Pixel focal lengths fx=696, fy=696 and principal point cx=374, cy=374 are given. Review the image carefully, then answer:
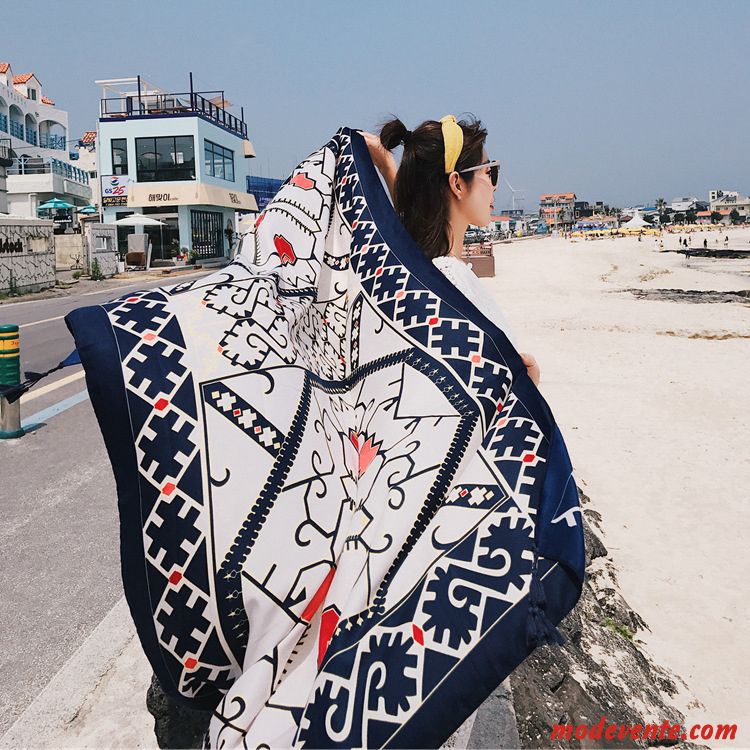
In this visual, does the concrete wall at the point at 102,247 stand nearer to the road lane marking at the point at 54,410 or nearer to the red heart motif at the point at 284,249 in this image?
the road lane marking at the point at 54,410

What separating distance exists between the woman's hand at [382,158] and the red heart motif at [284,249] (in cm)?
43

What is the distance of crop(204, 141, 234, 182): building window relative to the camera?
37.8 metres

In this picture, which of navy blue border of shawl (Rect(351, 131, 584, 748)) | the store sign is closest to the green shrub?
the store sign

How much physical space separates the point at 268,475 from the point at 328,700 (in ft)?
1.55

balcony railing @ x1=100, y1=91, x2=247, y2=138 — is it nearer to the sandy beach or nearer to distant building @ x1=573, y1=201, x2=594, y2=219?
the sandy beach

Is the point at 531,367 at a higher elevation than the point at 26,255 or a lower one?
lower

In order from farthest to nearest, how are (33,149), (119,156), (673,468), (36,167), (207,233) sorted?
1. (33,149)
2. (36,167)
3. (207,233)
4. (119,156)
5. (673,468)

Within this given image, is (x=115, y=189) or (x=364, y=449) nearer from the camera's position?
(x=364, y=449)

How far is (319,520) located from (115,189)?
37633 mm

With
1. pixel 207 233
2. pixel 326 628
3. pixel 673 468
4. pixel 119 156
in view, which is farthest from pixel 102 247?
pixel 326 628

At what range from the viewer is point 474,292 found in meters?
1.87

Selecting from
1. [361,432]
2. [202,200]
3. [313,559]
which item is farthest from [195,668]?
[202,200]

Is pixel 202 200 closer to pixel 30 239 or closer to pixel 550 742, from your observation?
pixel 30 239

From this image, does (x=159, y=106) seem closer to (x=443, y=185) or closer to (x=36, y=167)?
(x=36, y=167)
